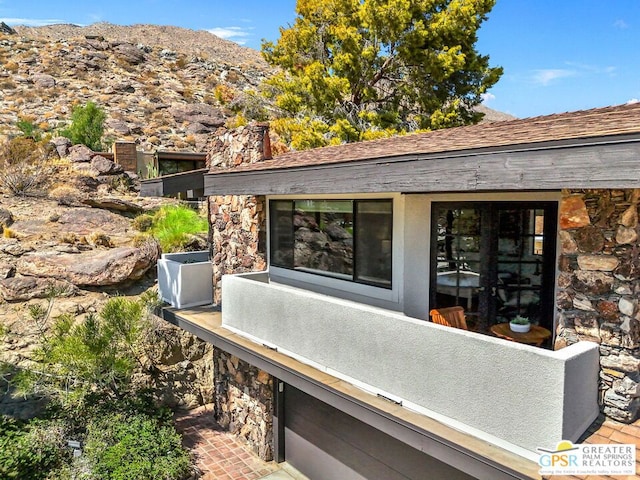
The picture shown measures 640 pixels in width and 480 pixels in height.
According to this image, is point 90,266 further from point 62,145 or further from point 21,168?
point 62,145

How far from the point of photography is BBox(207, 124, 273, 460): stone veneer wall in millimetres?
9617

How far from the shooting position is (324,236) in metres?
8.21

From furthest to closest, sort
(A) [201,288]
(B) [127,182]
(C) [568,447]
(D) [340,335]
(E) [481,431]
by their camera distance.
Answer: (B) [127,182] < (A) [201,288] < (D) [340,335] < (E) [481,431] < (C) [568,447]

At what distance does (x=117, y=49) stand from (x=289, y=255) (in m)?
41.5

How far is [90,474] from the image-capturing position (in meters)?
7.92

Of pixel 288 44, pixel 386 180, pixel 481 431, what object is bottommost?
pixel 481 431

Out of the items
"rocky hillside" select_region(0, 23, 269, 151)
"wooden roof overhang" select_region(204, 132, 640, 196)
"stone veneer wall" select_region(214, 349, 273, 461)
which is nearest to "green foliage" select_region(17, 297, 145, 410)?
"stone veneer wall" select_region(214, 349, 273, 461)

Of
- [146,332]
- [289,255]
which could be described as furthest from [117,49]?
[289,255]

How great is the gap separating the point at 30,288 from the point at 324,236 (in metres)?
9.58

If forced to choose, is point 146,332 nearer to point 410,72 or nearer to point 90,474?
point 90,474

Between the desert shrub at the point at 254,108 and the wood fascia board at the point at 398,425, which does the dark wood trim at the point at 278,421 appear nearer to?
the wood fascia board at the point at 398,425

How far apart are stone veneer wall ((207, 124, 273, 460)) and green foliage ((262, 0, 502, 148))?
879 cm

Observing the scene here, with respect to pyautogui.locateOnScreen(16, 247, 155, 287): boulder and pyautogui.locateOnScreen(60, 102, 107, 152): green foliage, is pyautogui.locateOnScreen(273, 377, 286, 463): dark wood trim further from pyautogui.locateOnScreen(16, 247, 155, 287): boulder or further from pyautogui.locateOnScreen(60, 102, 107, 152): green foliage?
pyautogui.locateOnScreen(60, 102, 107, 152): green foliage

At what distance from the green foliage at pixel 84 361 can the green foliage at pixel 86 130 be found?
16.8 metres
